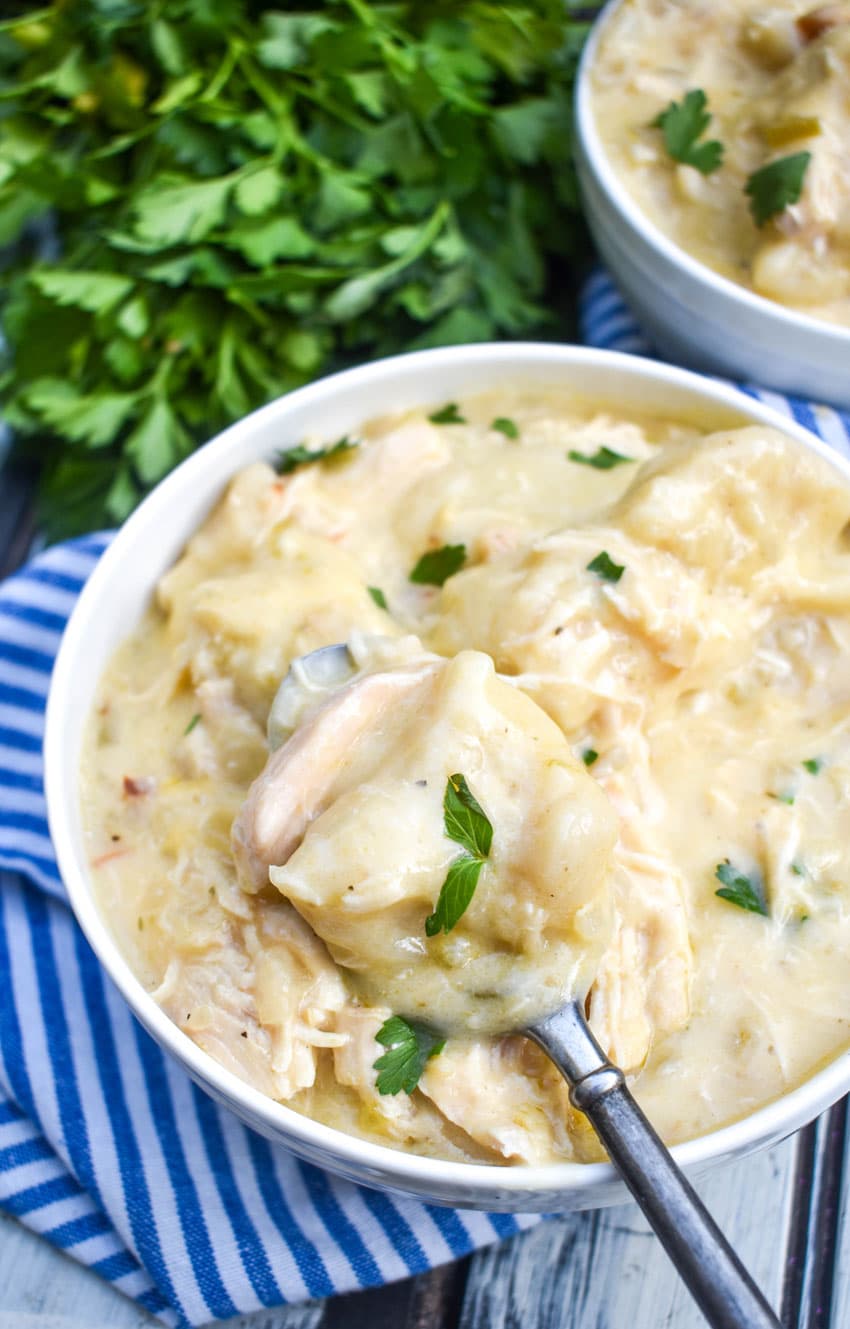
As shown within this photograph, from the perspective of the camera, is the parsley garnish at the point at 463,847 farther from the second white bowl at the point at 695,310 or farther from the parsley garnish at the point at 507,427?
the second white bowl at the point at 695,310

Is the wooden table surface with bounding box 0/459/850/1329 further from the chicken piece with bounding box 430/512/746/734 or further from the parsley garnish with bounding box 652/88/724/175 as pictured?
the parsley garnish with bounding box 652/88/724/175

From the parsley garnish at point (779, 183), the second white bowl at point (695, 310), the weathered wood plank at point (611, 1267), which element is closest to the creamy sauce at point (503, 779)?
Result: the second white bowl at point (695, 310)

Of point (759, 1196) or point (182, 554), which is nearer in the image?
point (759, 1196)

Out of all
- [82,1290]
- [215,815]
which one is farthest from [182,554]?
[82,1290]

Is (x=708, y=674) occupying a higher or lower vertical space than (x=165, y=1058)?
higher

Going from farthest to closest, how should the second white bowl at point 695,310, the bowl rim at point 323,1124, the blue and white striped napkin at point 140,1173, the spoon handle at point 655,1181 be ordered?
the second white bowl at point 695,310 → the blue and white striped napkin at point 140,1173 → the bowl rim at point 323,1124 → the spoon handle at point 655,1181

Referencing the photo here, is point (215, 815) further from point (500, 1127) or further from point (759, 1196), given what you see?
point (759, 1196)

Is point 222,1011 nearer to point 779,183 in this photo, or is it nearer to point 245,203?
point 245,203
